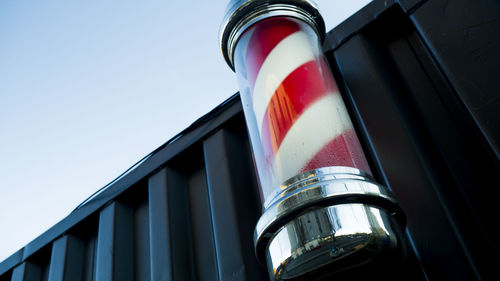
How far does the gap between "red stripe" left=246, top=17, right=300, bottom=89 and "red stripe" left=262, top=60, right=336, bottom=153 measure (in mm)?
64

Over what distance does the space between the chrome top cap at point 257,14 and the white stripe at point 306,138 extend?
0.60ft

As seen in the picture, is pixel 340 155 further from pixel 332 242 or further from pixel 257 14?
pixel 257 14

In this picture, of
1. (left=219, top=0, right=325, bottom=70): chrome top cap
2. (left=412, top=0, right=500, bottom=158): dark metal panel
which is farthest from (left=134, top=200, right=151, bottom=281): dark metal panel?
(left=412, top=0, right=500, bottom=158): dark metal panel

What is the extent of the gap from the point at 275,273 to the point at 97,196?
2.90ft

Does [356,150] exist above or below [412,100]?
below

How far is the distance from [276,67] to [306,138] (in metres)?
0.13

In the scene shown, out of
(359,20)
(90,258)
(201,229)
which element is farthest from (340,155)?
(90,258)

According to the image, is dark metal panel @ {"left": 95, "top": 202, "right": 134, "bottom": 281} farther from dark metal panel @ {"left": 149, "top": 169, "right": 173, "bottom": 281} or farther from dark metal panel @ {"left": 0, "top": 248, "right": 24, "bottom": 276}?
dark metal panel @ {"left": 0, "top": 248, "right": 24, "bottom": 276}

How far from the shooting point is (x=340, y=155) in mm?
526

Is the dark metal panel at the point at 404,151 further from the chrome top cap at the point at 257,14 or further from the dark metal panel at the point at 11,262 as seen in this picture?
Result: the dark metal panel at the point at 11,262

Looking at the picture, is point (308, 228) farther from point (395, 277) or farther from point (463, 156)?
point (463, 156)

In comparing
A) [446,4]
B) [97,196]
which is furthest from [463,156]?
[97,196]

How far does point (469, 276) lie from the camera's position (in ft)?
1.65

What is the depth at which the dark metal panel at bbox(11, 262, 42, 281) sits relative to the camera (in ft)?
4.29
